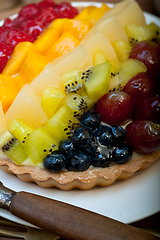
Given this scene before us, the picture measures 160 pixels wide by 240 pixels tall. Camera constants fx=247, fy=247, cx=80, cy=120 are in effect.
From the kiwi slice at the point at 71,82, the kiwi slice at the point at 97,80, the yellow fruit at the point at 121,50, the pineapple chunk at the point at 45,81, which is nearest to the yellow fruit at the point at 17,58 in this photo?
the pineapple chunk at the point at 45,81

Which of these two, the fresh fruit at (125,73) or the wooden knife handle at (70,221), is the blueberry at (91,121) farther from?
the wooden knife handle at (70,221)

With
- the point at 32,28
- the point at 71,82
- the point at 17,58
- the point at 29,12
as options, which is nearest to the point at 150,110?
the point at 71,82

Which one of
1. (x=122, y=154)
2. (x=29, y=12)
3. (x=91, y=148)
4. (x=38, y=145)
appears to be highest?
(x=29, y=12)

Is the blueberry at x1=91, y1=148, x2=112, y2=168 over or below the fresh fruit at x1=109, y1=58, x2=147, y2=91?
below

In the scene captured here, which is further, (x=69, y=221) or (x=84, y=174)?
(x=84, y=174)

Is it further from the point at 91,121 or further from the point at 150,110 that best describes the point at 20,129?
the point at 150,110

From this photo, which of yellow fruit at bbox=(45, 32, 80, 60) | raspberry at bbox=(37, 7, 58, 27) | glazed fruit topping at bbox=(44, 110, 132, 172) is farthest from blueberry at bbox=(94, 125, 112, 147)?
raspberry at bbox=(37, 7, 58, 27)

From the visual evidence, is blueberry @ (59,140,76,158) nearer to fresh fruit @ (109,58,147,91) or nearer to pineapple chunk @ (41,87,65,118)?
pineapple chunk @ (41,87,65,118)
